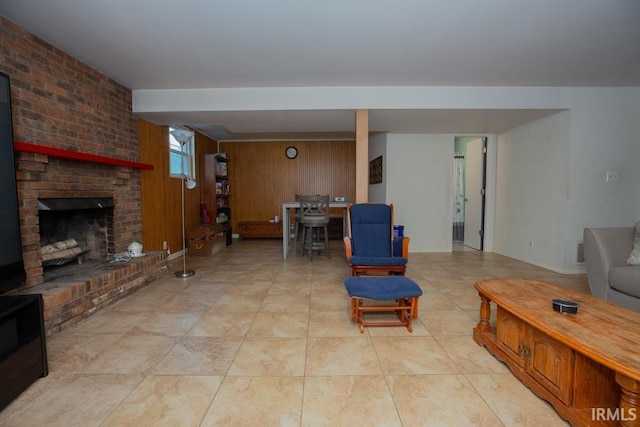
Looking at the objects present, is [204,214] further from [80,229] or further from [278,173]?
[80,229]

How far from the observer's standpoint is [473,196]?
567cm

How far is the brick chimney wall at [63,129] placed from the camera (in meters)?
2.29

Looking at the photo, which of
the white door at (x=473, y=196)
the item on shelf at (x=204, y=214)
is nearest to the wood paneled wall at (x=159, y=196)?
the item on shelf at (x=204, y=214)

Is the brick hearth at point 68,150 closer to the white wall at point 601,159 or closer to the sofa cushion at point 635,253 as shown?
the sofa cushion at point 635,253

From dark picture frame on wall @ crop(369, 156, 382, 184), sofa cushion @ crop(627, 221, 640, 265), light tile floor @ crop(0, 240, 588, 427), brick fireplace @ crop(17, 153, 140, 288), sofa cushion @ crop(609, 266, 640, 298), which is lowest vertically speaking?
light tile floor @ crop(0, 240, 588, 427)

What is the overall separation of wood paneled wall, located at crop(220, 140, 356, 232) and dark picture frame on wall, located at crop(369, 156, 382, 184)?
38.7 inches

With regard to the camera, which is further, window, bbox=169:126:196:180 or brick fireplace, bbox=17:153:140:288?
window, bbox=169:126:196:180

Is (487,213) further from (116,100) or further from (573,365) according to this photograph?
(116,100)

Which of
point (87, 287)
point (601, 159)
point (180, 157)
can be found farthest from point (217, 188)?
point (601, 159)

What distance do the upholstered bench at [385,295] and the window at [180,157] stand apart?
3484 millimetres

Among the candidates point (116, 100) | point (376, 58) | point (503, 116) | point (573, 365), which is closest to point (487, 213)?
point (503, 116)

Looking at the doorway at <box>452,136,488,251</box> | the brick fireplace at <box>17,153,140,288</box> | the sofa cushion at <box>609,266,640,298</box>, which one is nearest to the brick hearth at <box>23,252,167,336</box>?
the brick fireplace at <box>17,153,140,288</box>

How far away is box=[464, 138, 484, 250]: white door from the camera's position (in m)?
5.45

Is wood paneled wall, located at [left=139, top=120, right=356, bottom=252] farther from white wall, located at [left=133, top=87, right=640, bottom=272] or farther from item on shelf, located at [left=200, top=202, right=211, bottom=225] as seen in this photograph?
white wall, located at [left=133, top=87, right=640, bottom=272]
